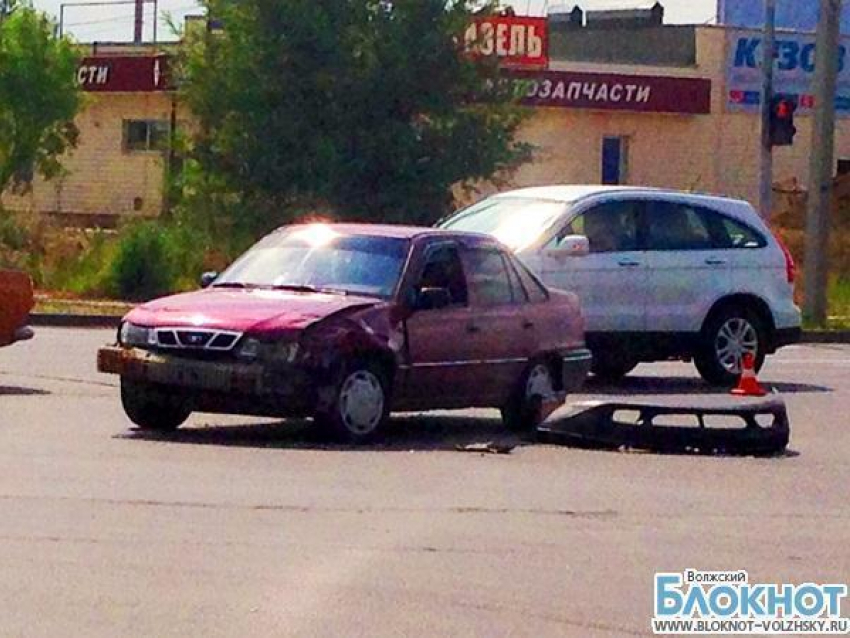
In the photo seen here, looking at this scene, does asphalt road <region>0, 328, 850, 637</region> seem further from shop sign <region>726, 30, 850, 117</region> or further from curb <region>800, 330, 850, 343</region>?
shop sign <region>726, 30, 850, 117</region>

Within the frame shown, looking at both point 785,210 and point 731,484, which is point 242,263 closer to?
point 731,484

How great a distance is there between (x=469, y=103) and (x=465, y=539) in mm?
23055

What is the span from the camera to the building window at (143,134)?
57888 mm

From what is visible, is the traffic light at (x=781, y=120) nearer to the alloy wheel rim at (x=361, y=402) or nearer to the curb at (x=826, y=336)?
the curb at (x=826, y=336)

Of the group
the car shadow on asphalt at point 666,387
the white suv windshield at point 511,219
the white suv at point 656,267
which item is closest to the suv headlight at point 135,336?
the white suv windshield at point 511,219

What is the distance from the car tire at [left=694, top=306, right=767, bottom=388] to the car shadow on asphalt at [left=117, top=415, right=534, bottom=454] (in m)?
4.35

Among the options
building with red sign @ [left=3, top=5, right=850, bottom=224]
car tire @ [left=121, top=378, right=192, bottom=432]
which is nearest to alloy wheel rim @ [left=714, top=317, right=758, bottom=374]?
car tire @ [left=121, top=378, right=192, bottom=432]

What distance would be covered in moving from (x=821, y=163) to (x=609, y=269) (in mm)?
11327

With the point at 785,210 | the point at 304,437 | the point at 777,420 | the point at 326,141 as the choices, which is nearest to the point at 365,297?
the point at 304,437

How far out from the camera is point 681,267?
2086 cm

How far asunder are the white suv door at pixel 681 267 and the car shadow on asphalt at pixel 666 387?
57 cm

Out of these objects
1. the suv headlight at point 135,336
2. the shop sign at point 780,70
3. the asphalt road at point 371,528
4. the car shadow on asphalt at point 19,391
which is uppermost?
the shop sign at point 780,70

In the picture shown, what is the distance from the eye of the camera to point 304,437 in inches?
615

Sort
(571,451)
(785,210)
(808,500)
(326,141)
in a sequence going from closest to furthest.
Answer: (808,500) < (571,451) < (326,141) < (785,210)
